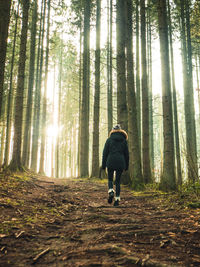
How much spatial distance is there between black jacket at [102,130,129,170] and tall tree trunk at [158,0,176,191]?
5.86 ft

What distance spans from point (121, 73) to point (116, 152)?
16.5 feet

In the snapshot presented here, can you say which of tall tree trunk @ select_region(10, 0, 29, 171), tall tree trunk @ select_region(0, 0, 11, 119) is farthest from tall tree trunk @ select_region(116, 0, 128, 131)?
tall tree trunk @ select_region(0, 0, 11, 119)

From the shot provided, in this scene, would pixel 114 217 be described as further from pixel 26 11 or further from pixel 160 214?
pixel 26 11

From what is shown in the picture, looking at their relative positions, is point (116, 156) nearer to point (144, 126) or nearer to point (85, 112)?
point (144, 126)

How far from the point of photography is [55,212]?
4676 millimetres

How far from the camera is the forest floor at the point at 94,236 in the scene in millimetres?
2383

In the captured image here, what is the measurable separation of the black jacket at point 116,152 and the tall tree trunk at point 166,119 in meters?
1.79

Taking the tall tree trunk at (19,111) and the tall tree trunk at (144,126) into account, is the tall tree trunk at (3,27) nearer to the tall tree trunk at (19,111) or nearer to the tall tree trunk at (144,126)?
the tall tree trunk at (19,111)

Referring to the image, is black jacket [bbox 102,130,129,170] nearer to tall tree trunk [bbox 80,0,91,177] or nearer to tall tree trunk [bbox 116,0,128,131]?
tall tree trunk [bbox 116,0,128,131]

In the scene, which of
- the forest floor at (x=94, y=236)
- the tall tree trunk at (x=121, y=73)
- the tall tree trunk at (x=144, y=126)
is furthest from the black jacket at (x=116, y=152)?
the tall tree trunk at (x=144, y=126)

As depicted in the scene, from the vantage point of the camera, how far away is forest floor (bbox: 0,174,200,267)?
93.8 inches

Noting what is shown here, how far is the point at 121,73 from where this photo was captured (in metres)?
9.65

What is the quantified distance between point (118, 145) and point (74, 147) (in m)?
25.8

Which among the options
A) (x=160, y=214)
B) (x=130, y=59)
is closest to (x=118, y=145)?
(x=160, y=214)
